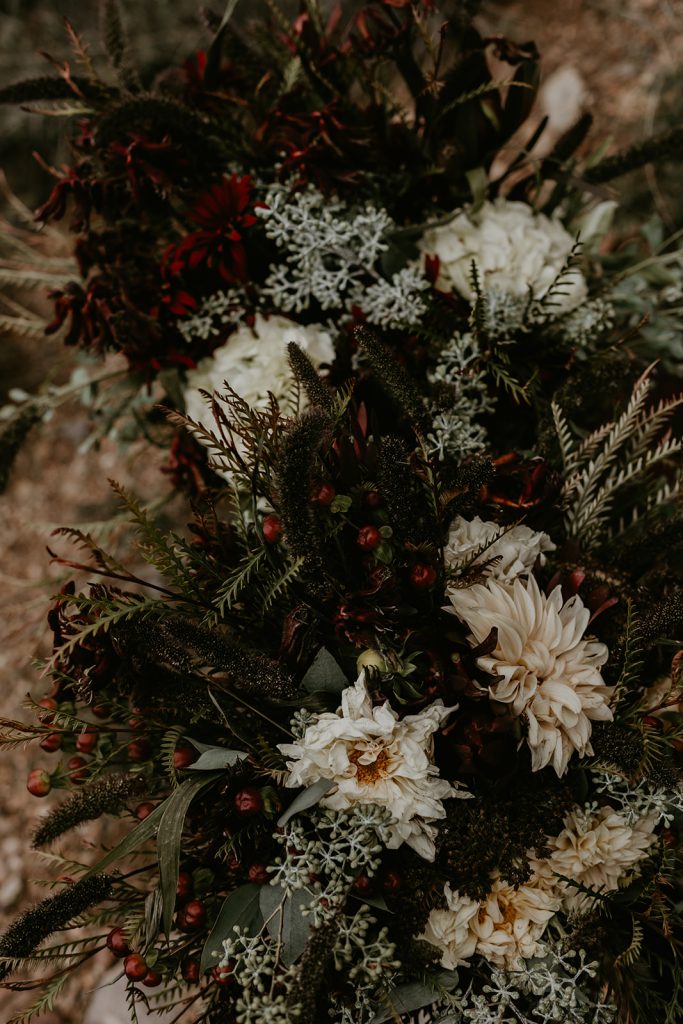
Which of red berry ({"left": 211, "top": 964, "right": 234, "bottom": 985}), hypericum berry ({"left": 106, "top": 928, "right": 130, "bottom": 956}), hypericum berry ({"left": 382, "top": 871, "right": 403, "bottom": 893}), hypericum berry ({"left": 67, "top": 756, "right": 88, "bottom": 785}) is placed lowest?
hypericum berry ({"left": 382, "top": 871, "right": 403, "bottom": 893})

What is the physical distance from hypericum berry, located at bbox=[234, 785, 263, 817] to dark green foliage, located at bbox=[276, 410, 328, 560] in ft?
0.76

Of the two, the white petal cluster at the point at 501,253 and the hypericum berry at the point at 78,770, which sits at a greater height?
the white petal cluster at the point at 501,253

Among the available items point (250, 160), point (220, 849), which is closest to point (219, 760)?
point (220, 849)

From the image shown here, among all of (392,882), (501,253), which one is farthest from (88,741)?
(501,253)

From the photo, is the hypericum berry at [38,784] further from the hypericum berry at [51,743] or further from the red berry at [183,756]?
the red berry at [183,756]

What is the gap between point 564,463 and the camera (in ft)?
2.88

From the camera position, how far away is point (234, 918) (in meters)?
0.73

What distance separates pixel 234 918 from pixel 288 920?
2.2 inches

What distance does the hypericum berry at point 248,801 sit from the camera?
2.35 feet

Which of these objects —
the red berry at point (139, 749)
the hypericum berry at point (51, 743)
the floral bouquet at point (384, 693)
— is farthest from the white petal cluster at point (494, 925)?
the hypericum berry at point (51, 743)

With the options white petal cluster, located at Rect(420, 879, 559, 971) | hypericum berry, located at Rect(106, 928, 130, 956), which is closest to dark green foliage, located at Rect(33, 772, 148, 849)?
hypericum berry, located at Rect(106, 928, 130, 956)

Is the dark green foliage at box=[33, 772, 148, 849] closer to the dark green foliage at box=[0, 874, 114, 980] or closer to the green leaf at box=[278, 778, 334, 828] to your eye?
the dark green foliage at box=[0, 874, 114, 980]

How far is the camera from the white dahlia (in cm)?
73

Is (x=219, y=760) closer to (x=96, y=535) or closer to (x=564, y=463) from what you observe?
(x=564, y=463)
